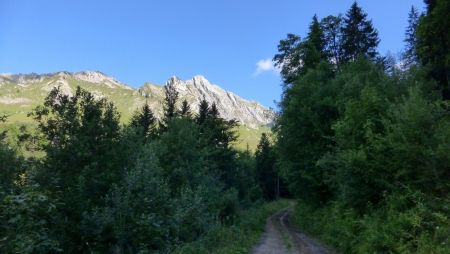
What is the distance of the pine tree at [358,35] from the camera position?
4256 cm

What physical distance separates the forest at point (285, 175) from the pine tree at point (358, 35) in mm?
5474

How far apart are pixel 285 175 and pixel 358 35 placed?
15.9 meters

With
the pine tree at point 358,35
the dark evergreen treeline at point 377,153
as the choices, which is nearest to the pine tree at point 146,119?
the dark evergreen treeline at point 377,153

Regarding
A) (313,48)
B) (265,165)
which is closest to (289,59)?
(313,48)

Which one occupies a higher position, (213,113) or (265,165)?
(213,113)

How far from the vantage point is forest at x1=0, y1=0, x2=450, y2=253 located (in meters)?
13.8

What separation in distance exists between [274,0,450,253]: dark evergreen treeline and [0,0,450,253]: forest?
6 centimetres

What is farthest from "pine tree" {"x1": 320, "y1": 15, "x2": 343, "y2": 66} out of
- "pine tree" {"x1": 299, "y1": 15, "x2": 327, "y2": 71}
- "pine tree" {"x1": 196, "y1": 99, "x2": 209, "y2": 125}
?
"pine tree" {"x1": 196, "y1": 99, "x2": 209, "y2": 125}

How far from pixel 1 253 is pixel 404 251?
11612 millimetres

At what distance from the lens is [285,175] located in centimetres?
3803

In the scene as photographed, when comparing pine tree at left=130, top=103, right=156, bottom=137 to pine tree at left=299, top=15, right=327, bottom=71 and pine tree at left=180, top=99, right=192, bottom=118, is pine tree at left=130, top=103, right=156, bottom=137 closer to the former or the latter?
pine tree at left=180, top=99, right=192, bottom=118

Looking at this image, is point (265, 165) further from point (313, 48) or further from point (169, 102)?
point (313, 48)

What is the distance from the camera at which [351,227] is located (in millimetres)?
19547

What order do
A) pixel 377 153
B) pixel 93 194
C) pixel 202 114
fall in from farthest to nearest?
pixel 202 114
pixel 93 194
pixel 377 153
